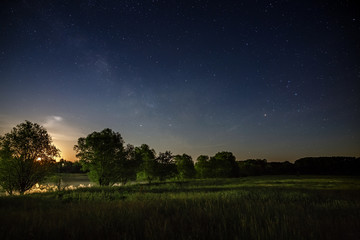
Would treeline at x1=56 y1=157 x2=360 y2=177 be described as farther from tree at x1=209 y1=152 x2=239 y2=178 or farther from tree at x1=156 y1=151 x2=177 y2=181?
tree at x1=156 y1=151 x2=177 y2=181

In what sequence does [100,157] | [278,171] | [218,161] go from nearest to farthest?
1. [100,157]
2. [218,161]
3. [278,171]

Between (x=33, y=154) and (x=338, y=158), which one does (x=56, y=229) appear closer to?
(x=33, y=154)

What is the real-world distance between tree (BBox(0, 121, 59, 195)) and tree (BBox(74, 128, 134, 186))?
559 cm

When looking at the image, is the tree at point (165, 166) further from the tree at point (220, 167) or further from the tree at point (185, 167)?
the tree at point (220, 167)

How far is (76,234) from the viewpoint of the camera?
2.84 metres

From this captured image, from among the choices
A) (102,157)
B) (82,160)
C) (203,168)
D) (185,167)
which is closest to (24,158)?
(82,160)

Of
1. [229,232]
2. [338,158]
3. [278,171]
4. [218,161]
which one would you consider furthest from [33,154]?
[338,158]

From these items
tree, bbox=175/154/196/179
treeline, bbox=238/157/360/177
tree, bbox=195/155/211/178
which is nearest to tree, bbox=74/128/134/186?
tree, bbox=175/154/196/179

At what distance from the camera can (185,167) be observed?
71.9 metres

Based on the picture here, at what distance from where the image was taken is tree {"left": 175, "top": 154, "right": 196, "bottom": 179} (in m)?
71.0

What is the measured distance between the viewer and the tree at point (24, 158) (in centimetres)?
2684

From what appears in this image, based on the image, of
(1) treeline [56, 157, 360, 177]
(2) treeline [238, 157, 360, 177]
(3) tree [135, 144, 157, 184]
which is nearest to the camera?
(3) tree [135, 144, 157, 184]

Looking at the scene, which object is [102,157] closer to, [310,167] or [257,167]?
[257,167]

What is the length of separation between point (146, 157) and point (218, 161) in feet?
144
